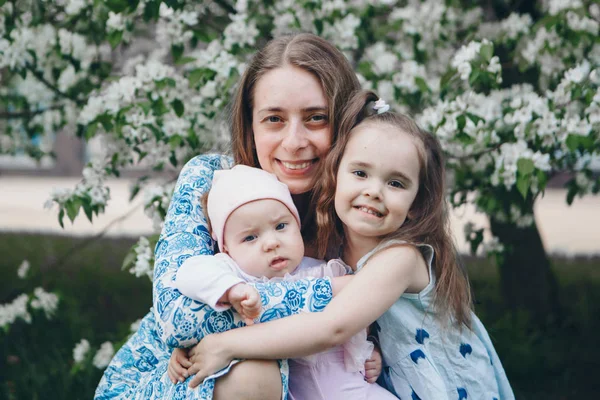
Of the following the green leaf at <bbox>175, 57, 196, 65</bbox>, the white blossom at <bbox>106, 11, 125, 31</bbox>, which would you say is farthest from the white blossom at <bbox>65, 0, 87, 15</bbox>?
the green leaf at <bbox>175, 57, 196, 65</bbox>

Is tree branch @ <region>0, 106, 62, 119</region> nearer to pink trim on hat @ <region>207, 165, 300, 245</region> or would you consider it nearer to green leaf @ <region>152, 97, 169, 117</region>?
green leaf @ <region>152, 97, 169, 117</region>

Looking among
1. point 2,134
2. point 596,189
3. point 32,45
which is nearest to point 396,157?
point 596,189

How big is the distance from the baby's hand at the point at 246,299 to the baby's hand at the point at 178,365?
0.26 metres

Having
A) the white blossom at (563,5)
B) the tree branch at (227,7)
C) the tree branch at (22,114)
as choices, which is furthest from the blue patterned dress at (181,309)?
the tree branch at (22,114)

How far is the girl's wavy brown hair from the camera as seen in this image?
7.48 ft

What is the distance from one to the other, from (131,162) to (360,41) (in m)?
1.26

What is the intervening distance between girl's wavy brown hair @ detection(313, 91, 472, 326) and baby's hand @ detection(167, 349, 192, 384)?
572 millimetres

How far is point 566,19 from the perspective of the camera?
3250 mm

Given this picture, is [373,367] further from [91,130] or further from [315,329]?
[91,130]

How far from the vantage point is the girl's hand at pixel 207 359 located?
2061mm

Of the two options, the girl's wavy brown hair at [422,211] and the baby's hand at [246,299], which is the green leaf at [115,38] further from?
the baby's hand at [246,299]

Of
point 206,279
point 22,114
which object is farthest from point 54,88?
point 206,279

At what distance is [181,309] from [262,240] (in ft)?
1.02

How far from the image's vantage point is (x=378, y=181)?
222cm
